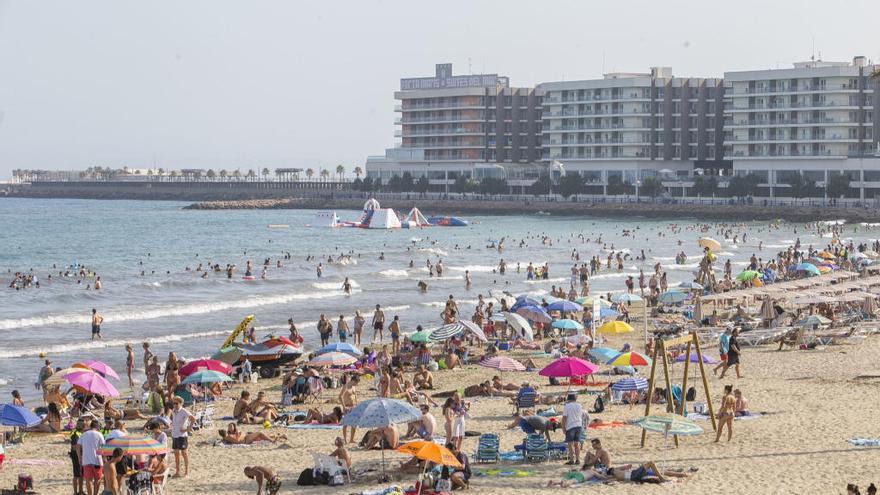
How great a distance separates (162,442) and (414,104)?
12498 cm

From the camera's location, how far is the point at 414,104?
457 ft

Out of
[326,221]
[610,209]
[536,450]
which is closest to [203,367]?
[536,450]

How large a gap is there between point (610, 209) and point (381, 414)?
102m

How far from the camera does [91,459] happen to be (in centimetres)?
1529

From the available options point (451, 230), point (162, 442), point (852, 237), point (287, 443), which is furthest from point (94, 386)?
point (451, 230)

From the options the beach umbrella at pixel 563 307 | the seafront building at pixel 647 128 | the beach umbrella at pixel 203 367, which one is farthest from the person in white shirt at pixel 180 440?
the seafront building at pixel 647 128

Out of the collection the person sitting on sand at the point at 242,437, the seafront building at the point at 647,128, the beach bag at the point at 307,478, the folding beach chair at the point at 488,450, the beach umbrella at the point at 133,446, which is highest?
the seafront building at the point at 647,128

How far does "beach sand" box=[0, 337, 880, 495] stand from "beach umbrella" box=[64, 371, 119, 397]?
2.43 ft

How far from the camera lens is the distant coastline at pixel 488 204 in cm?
10312

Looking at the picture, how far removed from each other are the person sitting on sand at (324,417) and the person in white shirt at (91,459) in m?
5.59

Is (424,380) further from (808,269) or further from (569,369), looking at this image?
(808,269)

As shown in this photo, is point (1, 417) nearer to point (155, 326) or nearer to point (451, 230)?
point (155, 326)

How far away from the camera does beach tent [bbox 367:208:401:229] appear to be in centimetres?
10219

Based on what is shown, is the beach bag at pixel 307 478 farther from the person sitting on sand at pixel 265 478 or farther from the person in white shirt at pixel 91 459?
the person in white shirt at pixel 91 459
